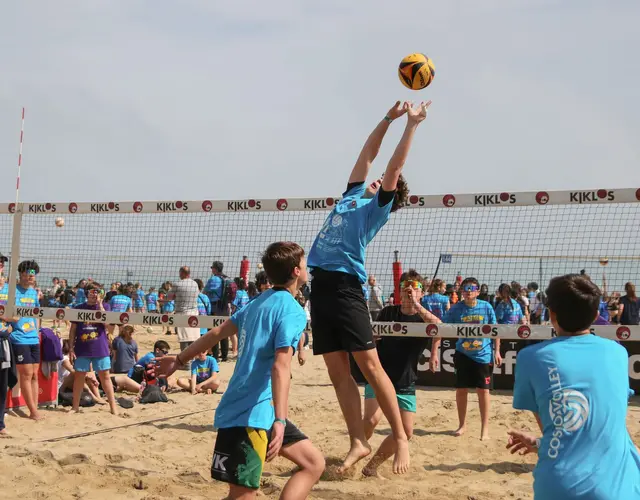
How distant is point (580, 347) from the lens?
8.55ft

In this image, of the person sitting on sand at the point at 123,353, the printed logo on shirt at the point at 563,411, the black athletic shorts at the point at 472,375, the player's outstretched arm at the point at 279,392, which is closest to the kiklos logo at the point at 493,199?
the black athletic shorts at the point at 472,375

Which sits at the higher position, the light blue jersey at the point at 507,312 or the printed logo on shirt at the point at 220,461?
the light blue jersey at the point at 507,312

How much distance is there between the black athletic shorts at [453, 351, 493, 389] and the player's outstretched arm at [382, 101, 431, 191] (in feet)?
12.4

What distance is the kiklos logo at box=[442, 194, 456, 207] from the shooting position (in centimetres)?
680

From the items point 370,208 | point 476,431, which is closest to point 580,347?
point 370,208

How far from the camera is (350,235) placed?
16.0 feet

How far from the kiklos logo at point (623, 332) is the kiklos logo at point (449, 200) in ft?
5.93

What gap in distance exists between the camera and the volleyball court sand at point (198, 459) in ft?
17.9

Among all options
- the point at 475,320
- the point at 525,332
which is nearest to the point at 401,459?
the point at 525,332

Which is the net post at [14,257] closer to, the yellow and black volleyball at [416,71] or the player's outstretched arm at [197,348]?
the player's outstretched arm at [197,348]

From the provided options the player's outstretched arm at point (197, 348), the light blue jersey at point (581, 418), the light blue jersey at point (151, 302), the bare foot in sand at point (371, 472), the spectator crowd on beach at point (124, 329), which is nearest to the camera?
the light blue jersey at point (581, 418)

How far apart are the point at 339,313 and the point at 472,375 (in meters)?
3.48

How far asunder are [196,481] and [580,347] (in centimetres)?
395

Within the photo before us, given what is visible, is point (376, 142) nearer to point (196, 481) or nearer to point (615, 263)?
point (196, 481)
